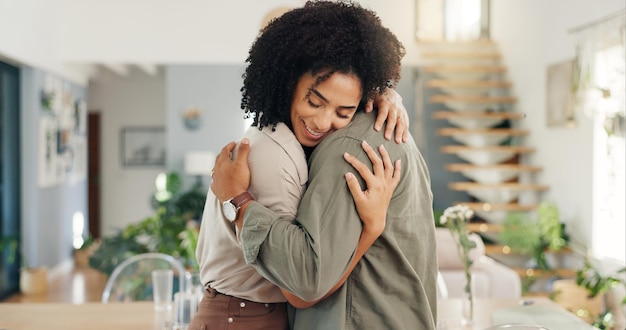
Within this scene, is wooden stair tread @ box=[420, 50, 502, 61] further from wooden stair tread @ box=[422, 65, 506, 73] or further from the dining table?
the dining table

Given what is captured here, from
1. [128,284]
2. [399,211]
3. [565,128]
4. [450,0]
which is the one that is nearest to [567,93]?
[565,128]

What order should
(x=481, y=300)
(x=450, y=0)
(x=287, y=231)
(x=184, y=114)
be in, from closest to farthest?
(x=287, y=231), (x=481, y=300), (x=184, y=114), (x=450, y=0)

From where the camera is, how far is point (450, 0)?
998 cm

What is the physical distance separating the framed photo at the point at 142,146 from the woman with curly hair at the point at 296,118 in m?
10.2

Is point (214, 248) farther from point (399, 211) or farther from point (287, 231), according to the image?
point (399, 211)

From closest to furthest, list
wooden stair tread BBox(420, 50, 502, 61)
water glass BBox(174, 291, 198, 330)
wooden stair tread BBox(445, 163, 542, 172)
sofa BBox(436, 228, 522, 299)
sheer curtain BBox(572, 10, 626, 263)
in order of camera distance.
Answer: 1. water glass BBox(174, 291, 198, 330)
2. sofa BBox(436, 228, 522, 299)
3. sheer curtain BBox(572, 10, 626, 263)
4. wooden stair tread BBox(445, 163, 542, 172)
5. wooden stair tread BBox(420, 50, 502, 61)

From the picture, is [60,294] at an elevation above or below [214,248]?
below

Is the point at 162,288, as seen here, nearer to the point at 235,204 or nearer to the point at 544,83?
the point at 235,204

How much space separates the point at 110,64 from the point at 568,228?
5793mm

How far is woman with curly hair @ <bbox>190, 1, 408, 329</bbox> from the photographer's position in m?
1.48

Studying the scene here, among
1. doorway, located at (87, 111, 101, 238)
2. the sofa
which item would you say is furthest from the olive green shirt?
doorway, located at (87, 111, 101, 238)

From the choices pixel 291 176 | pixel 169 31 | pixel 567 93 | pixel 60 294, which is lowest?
pixel 60 294

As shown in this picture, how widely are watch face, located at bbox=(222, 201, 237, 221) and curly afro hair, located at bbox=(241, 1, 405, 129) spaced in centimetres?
20

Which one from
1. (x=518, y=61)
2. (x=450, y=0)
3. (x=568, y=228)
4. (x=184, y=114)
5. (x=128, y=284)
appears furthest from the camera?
(x=450, y=0)
